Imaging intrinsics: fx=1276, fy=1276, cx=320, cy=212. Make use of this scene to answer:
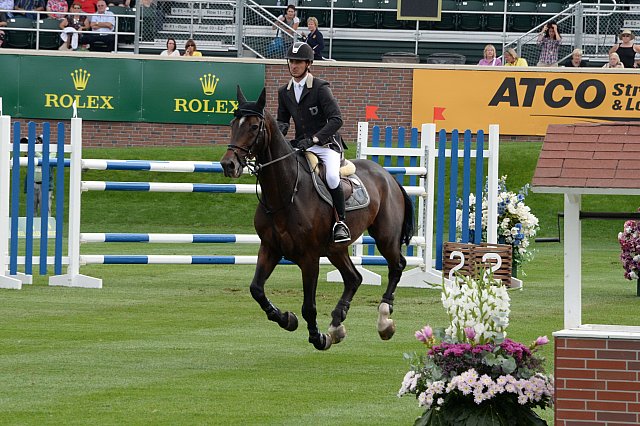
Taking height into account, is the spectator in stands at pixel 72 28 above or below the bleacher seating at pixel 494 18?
below

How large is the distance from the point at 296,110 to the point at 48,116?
19.7 metres

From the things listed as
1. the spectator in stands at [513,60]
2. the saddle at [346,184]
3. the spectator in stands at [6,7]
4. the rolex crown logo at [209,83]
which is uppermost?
the spectator in stands at [6,7]

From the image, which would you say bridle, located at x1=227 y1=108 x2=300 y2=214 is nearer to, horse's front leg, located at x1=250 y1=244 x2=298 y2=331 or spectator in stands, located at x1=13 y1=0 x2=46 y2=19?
horse's front leg, located at x1=250 y1=244 x2=298 y2=331

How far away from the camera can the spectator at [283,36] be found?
31.0 metres

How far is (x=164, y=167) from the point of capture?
15461 millimetres

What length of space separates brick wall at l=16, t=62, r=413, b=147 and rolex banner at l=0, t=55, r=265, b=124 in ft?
0.94

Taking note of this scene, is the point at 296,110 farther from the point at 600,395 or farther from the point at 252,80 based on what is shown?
the point at 252,80

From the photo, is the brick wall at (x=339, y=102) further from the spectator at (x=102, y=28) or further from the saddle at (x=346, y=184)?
the saddle at (x=346, y=184)

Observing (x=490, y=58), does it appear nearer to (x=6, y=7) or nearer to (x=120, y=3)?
(x=120, y=3)

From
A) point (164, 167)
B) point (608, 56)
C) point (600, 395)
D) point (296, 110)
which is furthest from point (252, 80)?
point (600, 395)

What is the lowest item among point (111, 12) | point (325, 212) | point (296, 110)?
point (325, 212)

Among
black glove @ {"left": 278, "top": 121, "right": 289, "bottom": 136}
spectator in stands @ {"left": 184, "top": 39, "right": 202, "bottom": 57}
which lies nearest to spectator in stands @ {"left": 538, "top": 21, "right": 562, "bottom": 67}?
spectator in stands @ {"left": 184, "top": 39, "right": 202, "bottom": 57}

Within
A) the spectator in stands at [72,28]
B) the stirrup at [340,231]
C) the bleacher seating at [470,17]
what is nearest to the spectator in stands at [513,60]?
the bleacher seating at [470,17]

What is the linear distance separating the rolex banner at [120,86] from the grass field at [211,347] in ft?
33.8
